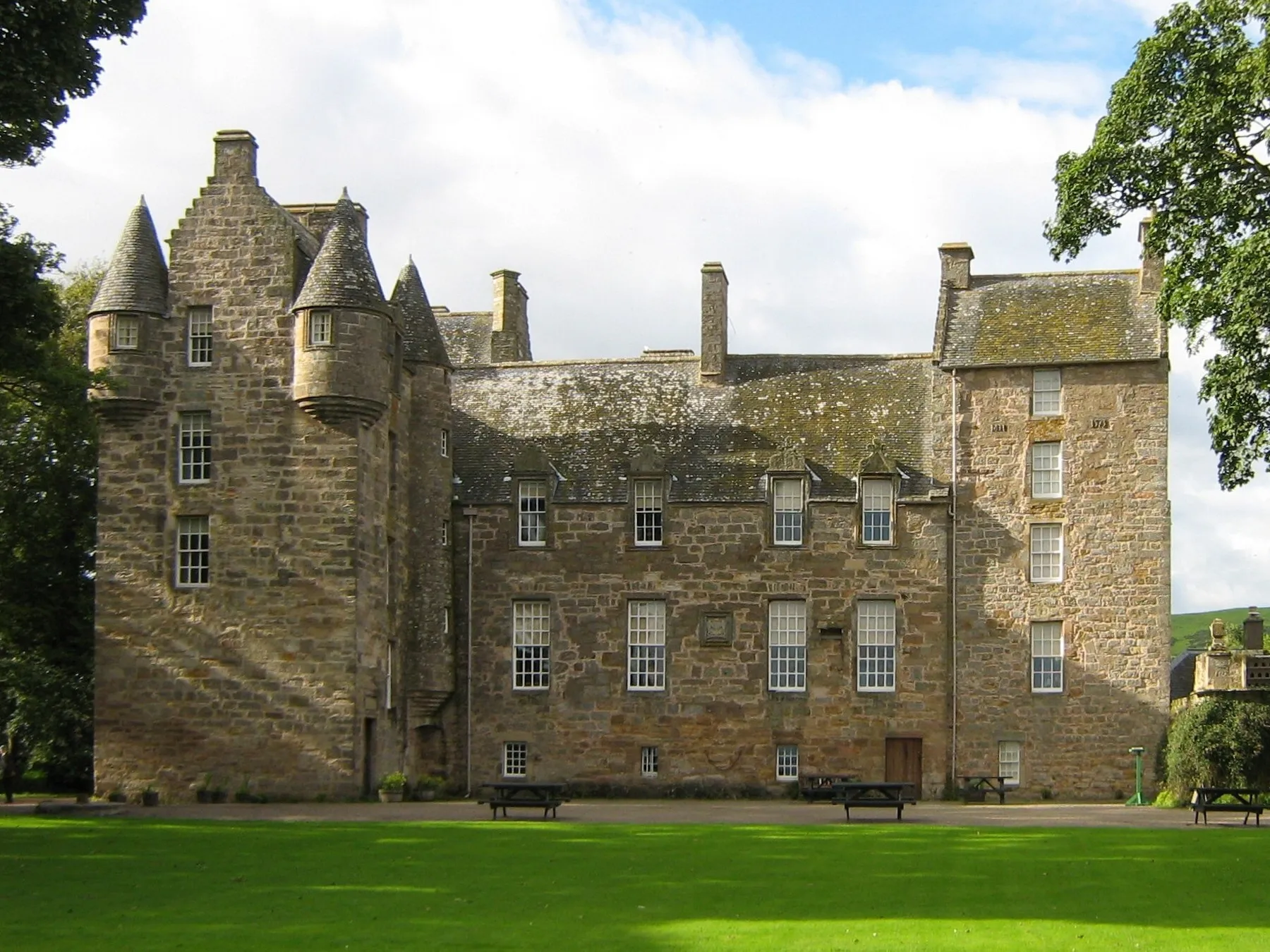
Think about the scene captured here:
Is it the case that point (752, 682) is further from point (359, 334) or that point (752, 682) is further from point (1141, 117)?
point (1141, 117)

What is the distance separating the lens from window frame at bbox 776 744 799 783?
44.1 m

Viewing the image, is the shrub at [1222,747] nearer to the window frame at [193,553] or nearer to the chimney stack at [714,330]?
the chimney stack at [714,330]

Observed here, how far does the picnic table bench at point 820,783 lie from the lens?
119 ft

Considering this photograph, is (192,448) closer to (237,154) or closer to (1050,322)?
(237,154)

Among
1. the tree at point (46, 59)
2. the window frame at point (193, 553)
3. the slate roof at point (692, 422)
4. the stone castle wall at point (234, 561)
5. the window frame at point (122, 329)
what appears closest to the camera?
the tree at point (46, 59)

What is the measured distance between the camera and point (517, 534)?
149ft

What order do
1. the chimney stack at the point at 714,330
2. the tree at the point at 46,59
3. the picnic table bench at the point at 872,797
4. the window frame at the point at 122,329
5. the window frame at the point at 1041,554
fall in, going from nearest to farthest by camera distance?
1. the tree at the point at 46,59
2. the picnic table bench at the point at 872,797
3. the window frame at the point at 122,329
4. the window frame at the point at 1041,554
5. the chimney stack at the point at 714,330

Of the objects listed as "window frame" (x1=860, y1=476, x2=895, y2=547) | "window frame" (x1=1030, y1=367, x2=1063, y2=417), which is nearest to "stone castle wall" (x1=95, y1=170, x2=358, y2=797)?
"window frame" (x1=860, y1=476, x2=895, y2=547)

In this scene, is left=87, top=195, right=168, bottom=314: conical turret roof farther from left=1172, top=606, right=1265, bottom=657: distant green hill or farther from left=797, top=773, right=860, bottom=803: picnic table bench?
left=1172, top=606, right=1265, bottom=657: distant green hill

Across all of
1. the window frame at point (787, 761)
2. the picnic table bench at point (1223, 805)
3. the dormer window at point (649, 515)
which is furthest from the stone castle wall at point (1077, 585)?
the picnic table bench at point (1223, 805)

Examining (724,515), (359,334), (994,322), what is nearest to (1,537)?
(359,334)

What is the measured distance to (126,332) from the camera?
4097 centimetres

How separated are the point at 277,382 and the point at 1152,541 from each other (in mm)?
21035

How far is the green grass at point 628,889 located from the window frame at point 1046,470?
49.0 feet
